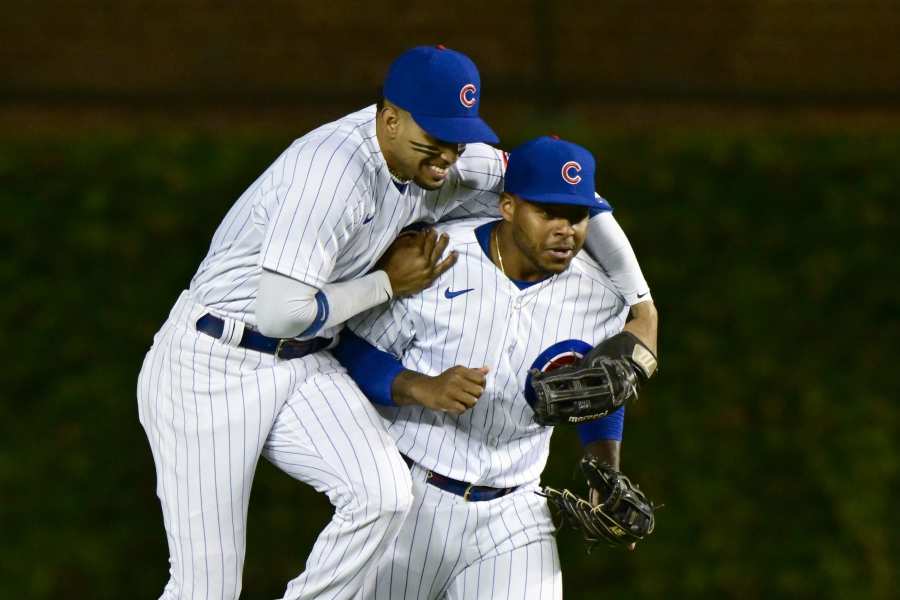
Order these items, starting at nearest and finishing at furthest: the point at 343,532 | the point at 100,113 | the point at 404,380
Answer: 1. the point at 343,532
2. the point at 404,380
3. the point at 100,113

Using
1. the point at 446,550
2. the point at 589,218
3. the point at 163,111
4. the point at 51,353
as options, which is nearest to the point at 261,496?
the point at 51,353

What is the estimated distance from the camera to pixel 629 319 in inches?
129

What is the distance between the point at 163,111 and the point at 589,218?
347cm

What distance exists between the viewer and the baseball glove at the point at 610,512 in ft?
10.4

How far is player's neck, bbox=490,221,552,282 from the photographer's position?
3.14 meters

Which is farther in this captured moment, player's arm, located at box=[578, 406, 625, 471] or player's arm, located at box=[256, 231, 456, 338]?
player's arm, located at box=[578, 406, 625, 471]

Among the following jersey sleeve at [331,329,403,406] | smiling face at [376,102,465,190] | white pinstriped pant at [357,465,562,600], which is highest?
smiling face at [376,102,465,190]

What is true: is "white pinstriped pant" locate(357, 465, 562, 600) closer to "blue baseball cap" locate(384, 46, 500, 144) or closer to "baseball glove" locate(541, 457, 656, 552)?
"baseball glove" locate(541, 457, 656, 552)

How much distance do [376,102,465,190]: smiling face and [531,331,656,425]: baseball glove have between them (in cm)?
51

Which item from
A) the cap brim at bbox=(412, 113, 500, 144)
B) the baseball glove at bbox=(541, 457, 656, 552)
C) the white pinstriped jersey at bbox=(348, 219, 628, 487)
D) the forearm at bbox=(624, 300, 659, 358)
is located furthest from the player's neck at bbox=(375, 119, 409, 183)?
the baseball glove at bbox=(541, 457, 656, 552)

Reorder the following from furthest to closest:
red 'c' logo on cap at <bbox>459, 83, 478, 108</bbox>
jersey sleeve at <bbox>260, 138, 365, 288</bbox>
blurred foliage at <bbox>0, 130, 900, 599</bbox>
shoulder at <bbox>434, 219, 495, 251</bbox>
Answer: blurred foliage at <bbox>0, 130, 900, 599</bbox> → shoulder at <bbox>434, 219, 495, 251</bbox> → red 'c' logo on cap at <bbox>459, 83, 478, 108</bbox> → jersey sleeve at <bbox>260, 138, 365, 288</bbox>

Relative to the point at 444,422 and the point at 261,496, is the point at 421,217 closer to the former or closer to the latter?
the point at 444,422

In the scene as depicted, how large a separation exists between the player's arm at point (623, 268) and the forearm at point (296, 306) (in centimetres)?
64

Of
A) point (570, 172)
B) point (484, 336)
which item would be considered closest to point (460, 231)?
point (484, 336)
